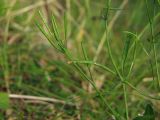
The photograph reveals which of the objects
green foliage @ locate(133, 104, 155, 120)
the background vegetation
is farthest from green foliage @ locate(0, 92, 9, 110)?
green foliage @ locate(133, 104, 155, 120)

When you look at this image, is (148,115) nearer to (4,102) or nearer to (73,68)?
(4,102)

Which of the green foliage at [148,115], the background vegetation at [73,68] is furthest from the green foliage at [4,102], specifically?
the green foliage at [148,115]

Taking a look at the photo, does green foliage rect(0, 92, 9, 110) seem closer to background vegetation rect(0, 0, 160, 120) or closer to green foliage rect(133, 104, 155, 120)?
background vegetation rect(0, 0, 160, 120)

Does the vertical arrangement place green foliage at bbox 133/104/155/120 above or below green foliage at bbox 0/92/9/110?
below

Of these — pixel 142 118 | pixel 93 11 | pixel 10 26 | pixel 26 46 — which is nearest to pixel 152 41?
pixel 142 118

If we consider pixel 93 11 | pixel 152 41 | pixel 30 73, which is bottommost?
pixel 30 73

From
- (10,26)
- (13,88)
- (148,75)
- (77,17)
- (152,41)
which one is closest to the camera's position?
(152,41)

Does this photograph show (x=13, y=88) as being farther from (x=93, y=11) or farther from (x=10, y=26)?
(x=93, y=11)

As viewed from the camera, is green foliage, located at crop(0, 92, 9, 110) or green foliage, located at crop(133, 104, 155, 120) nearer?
green foliage, located at crop(133, 104, 155, 120)

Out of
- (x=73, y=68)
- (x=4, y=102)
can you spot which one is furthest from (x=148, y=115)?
(x=73, y=68)
